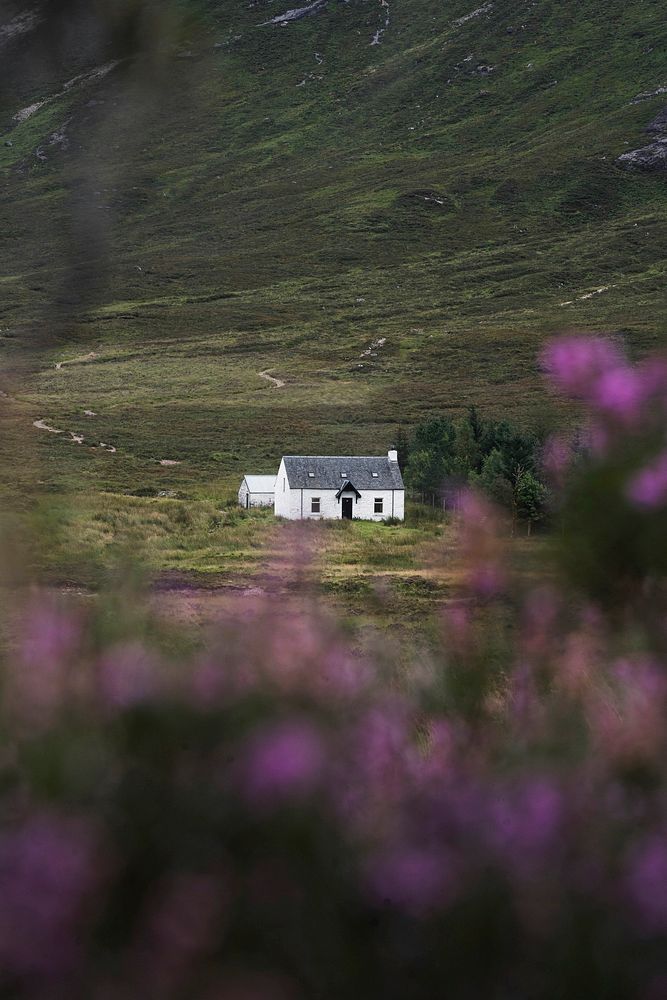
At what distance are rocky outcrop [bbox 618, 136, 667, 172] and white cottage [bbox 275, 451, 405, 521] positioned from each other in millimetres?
119542

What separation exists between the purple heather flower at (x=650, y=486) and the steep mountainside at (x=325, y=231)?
1.17m

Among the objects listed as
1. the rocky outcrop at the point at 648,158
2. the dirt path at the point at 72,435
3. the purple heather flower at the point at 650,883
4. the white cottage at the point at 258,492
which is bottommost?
the purple heather flower at the point at 650,883

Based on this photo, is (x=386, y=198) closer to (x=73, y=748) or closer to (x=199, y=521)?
(x=199, y=521)

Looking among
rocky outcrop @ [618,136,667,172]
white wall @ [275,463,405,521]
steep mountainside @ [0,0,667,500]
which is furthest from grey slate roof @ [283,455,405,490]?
rocky outcrop @ [618,136,667,172]

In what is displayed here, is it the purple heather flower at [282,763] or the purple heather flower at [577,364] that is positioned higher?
the purple heather flower at [577,364]

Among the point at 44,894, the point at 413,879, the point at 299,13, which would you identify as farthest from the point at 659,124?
the point at 44,894

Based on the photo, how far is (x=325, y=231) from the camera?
142 m

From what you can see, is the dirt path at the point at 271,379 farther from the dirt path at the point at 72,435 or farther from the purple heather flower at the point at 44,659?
the purple heather flower at the point at 44,659

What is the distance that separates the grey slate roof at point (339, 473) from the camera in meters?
41.2

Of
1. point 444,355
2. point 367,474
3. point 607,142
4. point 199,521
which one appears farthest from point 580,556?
point 607,142

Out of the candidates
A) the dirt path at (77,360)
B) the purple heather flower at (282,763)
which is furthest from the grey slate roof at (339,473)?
the dirt path at (77,360)

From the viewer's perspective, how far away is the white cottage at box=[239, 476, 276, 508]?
148 ft

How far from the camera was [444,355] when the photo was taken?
94.2m

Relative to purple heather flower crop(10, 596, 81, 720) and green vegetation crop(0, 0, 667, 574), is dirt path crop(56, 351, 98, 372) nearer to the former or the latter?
green vegetation crop(0, 0, 667, 574)
